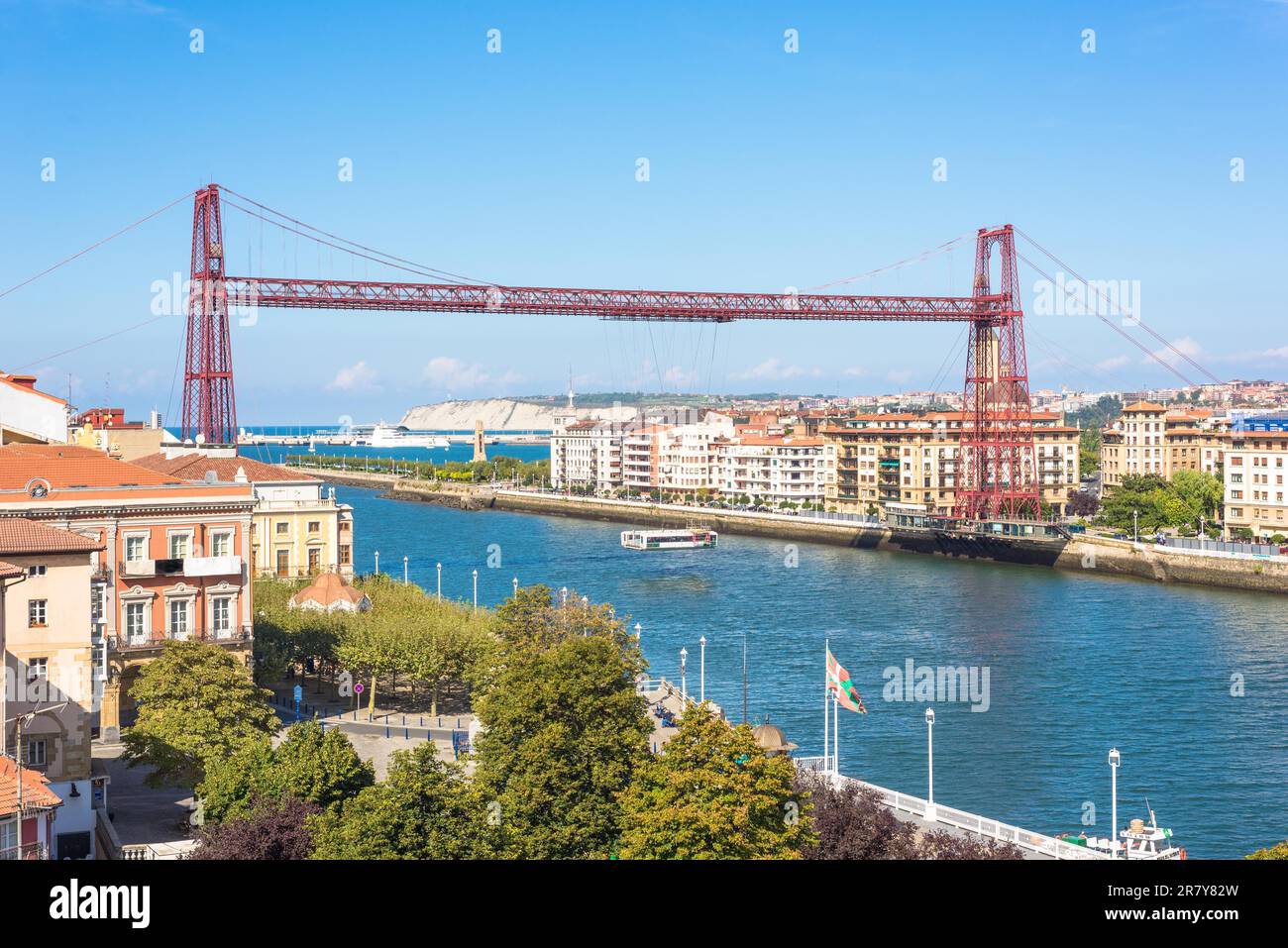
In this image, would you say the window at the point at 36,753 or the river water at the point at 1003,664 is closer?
the window at the point at 36,753

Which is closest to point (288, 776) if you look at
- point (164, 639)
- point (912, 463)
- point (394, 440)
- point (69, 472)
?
point (164, 639)

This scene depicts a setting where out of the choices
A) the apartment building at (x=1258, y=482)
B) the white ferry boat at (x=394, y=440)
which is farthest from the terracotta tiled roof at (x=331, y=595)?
the white ferry boat at (x=394, y=440)

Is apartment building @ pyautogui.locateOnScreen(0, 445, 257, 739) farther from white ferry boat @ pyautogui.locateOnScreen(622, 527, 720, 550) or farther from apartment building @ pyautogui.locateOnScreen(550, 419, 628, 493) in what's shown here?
apartment building @ pyautogui.locateOnScreen(550, 419, 628, 493)

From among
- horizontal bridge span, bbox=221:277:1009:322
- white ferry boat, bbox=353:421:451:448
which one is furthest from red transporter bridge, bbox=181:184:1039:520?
white ferry boat, bbox=353:421:451:448

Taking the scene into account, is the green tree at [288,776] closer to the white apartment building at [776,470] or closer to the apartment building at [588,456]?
the white apartment building at [776,470]

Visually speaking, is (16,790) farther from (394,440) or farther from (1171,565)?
(394,440)

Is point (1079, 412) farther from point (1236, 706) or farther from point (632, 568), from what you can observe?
point (1236, 706)

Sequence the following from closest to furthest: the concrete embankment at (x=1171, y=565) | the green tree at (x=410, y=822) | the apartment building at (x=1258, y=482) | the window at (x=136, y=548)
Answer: the green tree at (x=410, y=822), the window at (x=136, y=548), the concrete embankment at (x=1171, y=565), the apartment building at (x=1258, y=482)
